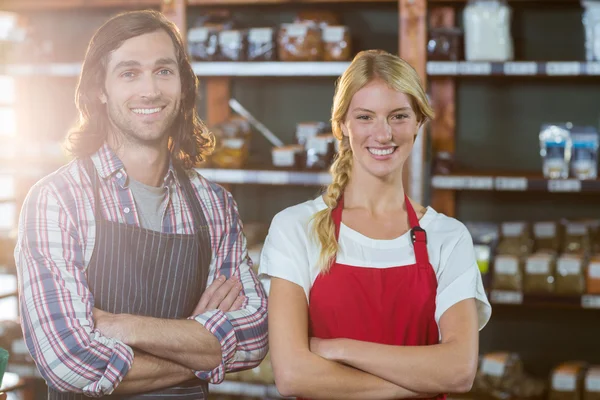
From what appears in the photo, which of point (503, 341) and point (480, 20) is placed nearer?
point (480, 20)

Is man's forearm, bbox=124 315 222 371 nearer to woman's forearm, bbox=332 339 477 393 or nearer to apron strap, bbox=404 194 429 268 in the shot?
woman's forearm, bbox=332 339 477 393

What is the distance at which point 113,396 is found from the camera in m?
1.76

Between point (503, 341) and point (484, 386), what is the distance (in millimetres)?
529

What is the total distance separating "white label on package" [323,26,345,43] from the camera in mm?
3508

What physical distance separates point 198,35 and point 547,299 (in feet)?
6.60

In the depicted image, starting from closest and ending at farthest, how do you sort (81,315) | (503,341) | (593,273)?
(81,315), (593,273), (503,341)

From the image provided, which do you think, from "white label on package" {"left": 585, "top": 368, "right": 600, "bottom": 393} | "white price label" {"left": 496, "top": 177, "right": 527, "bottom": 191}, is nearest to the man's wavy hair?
"white price label" {"left": 496, "top": 177, "right": 527, "bottom": 191}

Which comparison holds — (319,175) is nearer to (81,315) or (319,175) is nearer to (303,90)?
(303,90)

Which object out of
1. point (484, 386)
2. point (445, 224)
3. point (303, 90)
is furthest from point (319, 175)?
point (445, 224)

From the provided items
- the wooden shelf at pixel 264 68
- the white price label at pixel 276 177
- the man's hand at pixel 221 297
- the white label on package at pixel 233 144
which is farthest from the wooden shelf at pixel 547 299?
the man's hand at pixel 221 297

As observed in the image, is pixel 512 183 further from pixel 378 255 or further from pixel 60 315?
pixel 60 315

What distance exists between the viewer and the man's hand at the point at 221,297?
1855 mm

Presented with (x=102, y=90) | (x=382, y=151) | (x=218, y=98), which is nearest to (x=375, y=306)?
(x=382, y=151)

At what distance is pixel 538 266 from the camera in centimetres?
331
